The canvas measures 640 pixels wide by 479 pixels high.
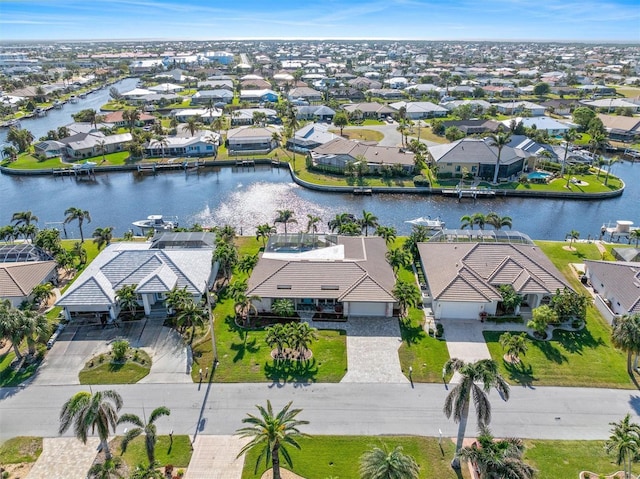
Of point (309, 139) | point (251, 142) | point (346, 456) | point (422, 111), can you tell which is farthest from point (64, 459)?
point (422, 111)

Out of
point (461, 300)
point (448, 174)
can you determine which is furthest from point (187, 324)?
point (448, 174)

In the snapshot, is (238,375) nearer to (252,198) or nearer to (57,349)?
(57,349)

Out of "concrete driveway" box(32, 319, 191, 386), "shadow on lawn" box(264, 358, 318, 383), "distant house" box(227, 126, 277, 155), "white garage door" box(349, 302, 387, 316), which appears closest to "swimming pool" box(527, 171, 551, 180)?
"white garage door" box(349, 302, 387, 316)

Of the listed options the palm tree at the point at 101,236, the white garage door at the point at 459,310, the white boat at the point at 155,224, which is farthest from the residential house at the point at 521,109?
the palm tree at the point at 101,236

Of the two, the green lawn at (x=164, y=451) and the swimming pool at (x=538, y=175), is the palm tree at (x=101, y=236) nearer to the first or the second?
the green lawn at (x=164, y=451)

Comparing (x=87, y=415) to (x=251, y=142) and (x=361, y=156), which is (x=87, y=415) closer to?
(x=361, y=156)

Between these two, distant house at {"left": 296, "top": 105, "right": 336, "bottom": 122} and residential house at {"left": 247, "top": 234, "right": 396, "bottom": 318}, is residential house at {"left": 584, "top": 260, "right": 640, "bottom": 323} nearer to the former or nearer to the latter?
residential house at {"left": 247, "top": 234, "right": 396, "bottom": 318}
